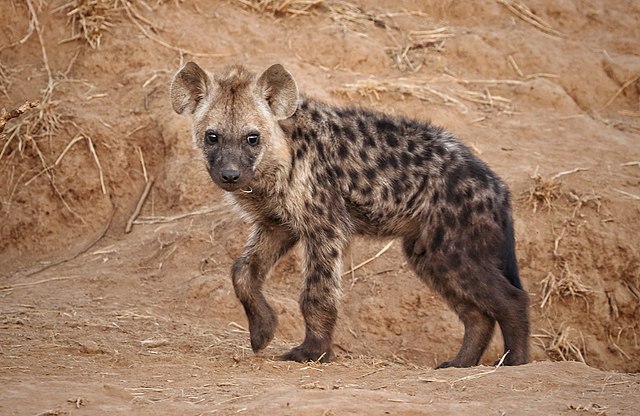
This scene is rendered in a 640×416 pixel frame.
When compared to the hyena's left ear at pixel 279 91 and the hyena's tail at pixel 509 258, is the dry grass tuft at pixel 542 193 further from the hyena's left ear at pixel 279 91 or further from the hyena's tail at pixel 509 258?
the hyena's left ear at pixel 279 91

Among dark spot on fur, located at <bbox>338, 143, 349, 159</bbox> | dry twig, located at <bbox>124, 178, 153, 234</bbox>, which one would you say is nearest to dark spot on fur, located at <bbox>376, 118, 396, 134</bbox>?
dark spot on fur, located at <bbox>338, 143, 349, 159</bbox>

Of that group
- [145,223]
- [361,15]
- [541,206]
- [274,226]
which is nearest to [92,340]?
[274,226]

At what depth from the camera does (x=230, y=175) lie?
5.27 m

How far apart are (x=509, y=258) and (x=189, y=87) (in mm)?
2087

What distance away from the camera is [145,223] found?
26.0 ft

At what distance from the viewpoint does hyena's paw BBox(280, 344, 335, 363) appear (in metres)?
5.41

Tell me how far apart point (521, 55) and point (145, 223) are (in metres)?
4.00

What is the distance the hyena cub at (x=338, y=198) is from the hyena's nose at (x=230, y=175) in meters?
0.08

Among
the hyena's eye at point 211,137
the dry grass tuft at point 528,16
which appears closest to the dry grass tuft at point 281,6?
the dry grass tuft at point 528,16

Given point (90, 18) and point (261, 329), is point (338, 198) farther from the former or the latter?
point (90, 18)

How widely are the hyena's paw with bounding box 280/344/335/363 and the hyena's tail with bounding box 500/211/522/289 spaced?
3.89 ft

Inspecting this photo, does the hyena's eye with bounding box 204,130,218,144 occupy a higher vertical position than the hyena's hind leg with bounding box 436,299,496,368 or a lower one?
higher

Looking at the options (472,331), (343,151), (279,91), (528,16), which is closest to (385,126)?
(343,151)

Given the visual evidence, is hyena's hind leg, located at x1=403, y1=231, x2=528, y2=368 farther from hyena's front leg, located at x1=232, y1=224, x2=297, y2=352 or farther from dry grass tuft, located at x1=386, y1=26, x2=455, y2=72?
dry grass tuft, located at x1=386, y1=26, x2=455, y2=72
